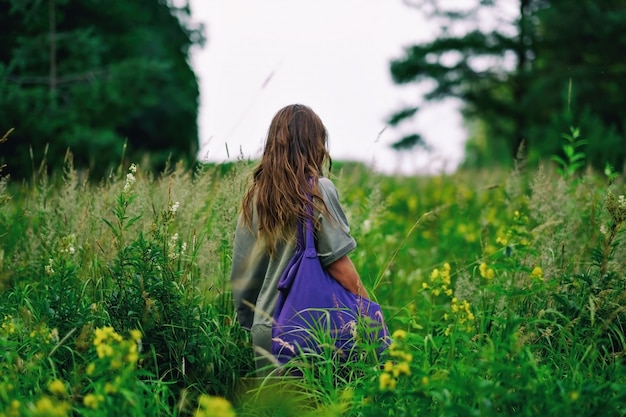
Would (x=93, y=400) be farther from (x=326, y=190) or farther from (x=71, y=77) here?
(x=71, y=77)

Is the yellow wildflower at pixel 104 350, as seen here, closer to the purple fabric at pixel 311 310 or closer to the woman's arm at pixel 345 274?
the purple fabric at pixel 311 310

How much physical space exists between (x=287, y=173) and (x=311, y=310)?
61cm

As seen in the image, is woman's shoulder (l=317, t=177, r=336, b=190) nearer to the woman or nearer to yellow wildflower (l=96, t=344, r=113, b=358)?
the woman

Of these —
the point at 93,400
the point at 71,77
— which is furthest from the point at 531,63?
the point at 93,400

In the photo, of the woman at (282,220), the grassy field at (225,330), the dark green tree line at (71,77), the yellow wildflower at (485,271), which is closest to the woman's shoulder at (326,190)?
the woman at (282,220)

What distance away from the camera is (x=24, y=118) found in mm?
8922

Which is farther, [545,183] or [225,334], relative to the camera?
[545,183]

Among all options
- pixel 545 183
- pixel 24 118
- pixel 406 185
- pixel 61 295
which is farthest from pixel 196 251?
pixel 24 118

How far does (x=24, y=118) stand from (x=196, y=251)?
6.60 meters

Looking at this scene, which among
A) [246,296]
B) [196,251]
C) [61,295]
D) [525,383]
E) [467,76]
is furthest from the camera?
[467,76]

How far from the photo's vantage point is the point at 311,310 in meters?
2.86

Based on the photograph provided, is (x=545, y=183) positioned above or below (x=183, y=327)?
above

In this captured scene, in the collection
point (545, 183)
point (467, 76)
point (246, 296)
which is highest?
point (467, 76)

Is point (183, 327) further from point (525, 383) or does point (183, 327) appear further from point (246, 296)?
point (525, 383)
